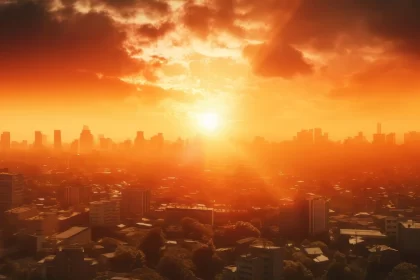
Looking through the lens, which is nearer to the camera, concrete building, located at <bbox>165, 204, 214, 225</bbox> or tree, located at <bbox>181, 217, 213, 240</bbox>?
tree, located at <bbox>181, 217, 213, 240</bbox>

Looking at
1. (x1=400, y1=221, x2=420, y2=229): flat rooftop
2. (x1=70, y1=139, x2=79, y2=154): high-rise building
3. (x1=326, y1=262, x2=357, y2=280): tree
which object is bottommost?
(x1=326, y1=262, x2=357, y2=280): tree

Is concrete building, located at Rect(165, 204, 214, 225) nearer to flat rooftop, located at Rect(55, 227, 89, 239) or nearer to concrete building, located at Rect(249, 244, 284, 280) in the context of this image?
flat rooftop, located at Rect(55, 227, 89, 239)

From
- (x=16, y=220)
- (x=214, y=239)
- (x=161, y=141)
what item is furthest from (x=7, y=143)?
(x=214, y=239)

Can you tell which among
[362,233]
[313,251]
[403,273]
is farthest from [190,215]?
[403,273]

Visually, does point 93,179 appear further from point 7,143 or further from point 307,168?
point 7,143

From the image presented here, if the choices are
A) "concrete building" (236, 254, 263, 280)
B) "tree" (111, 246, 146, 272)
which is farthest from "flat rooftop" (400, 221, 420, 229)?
"tree" (111, 246, 146, 272)
